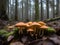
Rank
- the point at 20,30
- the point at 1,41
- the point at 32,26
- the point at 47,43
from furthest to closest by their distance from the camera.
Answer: the point at 1,41 < the point at 20,30 < the point at 32,26 < the point at 47,43

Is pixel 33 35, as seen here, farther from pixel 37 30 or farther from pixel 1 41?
pixel 1 41

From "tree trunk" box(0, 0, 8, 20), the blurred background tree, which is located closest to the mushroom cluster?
the blurred background tree

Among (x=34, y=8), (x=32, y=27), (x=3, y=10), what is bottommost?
(x=32, y=27)

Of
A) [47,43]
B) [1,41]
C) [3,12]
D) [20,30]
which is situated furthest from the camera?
[3,12]

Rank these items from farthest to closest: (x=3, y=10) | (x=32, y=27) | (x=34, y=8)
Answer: (x=34, y=8), (x=3, y=10), (x=32, y=27)

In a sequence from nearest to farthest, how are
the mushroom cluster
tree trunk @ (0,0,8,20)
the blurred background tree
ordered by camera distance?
the mushroom cluster → the blurred background tree → tree trunk @ (0,0,8,20)

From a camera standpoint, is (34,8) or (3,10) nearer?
(3,10)

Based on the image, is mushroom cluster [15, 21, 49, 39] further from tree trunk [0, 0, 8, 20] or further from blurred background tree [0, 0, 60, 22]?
tree trunk [0, 0, 8, 20]

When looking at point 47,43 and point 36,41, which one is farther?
point 36,41

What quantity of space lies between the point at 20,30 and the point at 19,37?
15cm

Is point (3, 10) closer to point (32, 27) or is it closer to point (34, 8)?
point (34, 8)

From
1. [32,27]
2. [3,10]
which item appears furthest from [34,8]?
[32,27]

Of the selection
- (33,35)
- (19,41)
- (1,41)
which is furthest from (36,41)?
(1,41)

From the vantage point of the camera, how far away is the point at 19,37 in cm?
269
